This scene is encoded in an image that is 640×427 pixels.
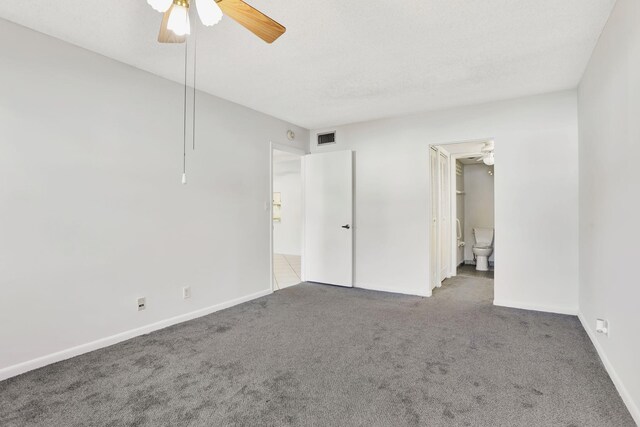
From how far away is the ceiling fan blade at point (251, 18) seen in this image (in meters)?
1.62

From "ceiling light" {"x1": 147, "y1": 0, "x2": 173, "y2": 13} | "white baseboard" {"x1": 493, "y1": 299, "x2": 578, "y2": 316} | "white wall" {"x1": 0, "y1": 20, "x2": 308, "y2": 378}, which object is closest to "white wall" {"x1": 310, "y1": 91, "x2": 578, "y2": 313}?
"white baseboard" {"x1": 493, "y1": 299, "x2": 578, "y2": 316}

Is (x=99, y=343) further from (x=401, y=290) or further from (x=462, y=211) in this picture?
(x=462, y=211)

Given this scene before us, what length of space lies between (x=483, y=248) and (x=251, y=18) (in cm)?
563

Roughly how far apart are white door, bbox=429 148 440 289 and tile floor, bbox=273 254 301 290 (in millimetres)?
2034

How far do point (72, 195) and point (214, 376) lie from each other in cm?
175

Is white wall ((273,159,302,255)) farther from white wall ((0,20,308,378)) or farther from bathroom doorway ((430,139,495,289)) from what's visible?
white wall ((0,20,308,378))

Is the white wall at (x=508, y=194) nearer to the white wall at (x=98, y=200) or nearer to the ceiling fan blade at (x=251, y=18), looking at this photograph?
the white wall at (x=98, y=200)

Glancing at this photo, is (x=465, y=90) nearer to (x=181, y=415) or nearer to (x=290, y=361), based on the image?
(x=290, y=361)

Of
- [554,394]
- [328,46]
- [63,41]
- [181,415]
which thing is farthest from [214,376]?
[63,41]

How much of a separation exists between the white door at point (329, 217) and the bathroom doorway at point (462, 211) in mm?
1149

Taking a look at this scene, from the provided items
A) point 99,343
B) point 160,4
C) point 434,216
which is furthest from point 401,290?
point 160,4

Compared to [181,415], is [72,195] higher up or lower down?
higher up

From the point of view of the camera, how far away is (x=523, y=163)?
368 cm

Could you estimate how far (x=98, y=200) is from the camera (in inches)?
107
